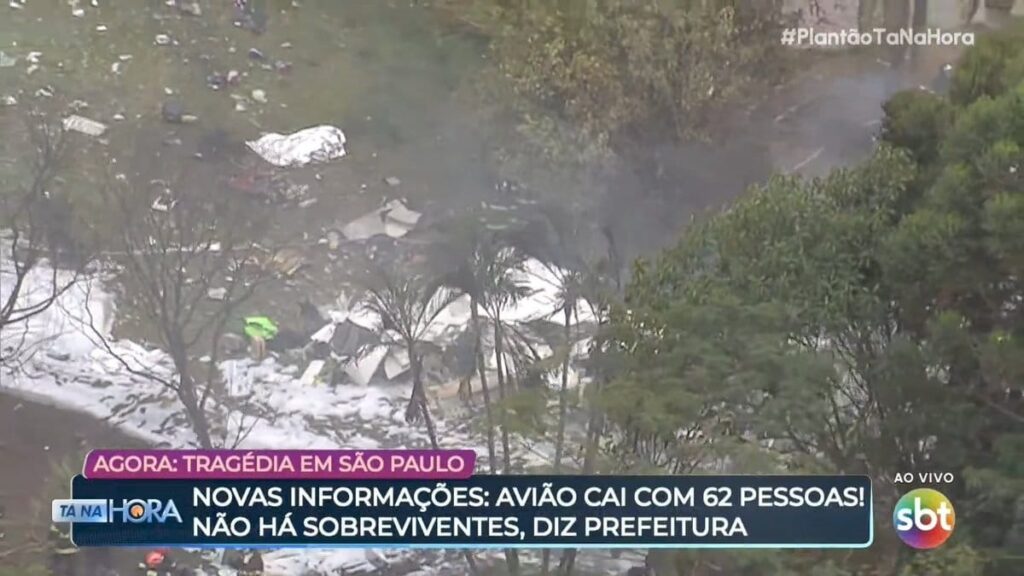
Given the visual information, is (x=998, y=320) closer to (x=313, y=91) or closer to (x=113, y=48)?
(x=313, y=91)

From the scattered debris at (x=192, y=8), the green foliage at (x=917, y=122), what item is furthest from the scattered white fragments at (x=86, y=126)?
the green foliage at (x=917, y=122)

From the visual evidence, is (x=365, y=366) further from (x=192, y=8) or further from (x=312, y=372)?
(x=192, y=8)

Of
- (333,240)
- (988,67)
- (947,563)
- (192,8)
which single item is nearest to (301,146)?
(333,240)

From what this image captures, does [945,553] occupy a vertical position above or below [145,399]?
below

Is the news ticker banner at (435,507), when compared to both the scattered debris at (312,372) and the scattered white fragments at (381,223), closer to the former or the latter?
the scattered debris at (312,372)

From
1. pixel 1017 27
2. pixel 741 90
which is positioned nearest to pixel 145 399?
pixel 741 90

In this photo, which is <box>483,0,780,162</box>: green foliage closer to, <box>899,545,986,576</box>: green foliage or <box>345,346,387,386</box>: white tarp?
<box>345,346,387,386</box>: white tarp

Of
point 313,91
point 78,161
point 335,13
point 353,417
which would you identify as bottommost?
point 353,417
